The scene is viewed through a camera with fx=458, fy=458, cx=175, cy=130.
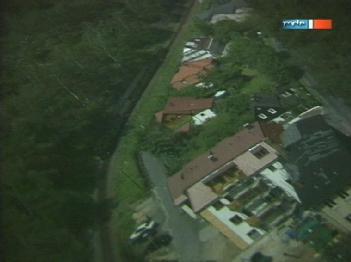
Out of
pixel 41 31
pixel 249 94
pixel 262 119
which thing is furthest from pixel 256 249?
pixel 41 31

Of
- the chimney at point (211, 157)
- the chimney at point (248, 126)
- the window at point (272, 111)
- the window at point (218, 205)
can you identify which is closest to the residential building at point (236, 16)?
the window at point (272, 111)

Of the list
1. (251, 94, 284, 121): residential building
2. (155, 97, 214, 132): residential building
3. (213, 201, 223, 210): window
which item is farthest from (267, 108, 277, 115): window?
(213, 201, 223, 210): window

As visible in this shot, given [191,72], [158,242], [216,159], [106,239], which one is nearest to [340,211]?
[216,159]

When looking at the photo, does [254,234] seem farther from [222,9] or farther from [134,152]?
[222,9]

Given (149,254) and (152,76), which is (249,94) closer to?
(152,76)

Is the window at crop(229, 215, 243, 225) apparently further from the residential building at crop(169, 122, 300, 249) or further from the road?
the road

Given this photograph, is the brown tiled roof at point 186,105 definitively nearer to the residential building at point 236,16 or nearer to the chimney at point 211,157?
the chimney at point 211,157
